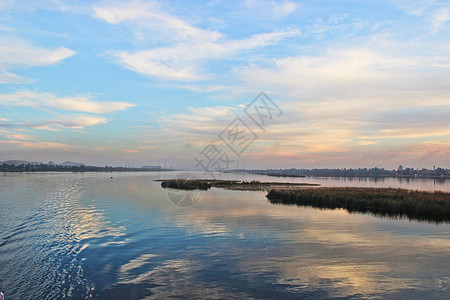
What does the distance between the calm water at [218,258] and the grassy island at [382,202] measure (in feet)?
21.9

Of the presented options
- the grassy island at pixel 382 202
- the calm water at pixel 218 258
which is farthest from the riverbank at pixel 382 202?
the calm water at pixel 218 258

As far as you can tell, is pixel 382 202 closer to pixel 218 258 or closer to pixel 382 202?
pixel 382 202

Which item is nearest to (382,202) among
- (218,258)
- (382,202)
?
(382,202)

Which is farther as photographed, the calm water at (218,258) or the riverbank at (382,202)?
the riverbank at (382,202)

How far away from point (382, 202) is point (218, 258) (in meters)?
29.8

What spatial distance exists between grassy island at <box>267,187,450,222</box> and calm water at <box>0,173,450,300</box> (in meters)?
6.68

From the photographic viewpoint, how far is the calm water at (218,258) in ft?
38.2

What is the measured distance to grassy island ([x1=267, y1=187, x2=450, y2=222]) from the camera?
3175 centimetres

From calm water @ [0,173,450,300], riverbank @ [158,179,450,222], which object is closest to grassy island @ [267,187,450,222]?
riverbank @ [158,179,450,222]

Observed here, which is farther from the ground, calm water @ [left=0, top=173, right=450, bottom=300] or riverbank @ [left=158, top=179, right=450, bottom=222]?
riverbank @ [left=158, top=179, right=450, bottom=222]

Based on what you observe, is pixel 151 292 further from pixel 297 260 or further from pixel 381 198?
pixel 381 198

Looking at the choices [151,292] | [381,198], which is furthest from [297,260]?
[381,198]

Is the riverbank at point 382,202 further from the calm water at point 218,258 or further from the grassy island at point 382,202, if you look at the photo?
the calm water at point 218,258

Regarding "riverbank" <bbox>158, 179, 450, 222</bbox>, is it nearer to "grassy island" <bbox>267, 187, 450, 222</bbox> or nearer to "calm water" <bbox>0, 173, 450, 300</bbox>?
"grassy island" <bbox>267, 187, 450, 222</bbox>
